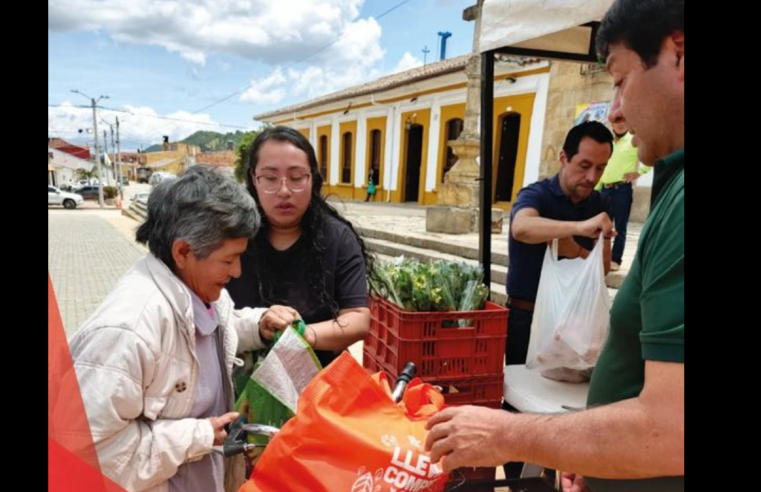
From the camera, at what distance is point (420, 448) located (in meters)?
1.25

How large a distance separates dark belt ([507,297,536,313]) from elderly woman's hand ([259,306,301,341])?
1311mm

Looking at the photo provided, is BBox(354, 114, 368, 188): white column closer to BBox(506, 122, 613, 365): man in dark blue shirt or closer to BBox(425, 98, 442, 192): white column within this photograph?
BBox(425, 98, 442, 192): white column

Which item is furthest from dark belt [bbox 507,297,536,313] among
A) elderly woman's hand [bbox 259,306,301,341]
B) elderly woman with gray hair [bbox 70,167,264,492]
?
elderly woman with gray hair [bbox 70,167,264,492]

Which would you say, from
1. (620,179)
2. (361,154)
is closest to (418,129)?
(361,154)

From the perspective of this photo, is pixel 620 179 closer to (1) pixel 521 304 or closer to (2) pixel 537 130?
(1) pixel 521 304

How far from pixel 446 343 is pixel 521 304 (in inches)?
30.8

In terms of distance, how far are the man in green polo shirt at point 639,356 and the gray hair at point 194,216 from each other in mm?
843

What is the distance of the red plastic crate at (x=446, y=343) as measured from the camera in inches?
75.5

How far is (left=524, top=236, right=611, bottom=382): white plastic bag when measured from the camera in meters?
1.88

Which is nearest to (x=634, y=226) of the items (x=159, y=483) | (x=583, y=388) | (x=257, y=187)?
(x=583, y=388)

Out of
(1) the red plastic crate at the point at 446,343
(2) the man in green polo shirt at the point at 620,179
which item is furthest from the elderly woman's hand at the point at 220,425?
(2) the man in green polo shirt at the point at 620,179

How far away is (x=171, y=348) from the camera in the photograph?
4.33ft

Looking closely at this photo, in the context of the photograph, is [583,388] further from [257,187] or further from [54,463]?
[54,463]
